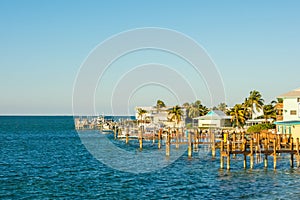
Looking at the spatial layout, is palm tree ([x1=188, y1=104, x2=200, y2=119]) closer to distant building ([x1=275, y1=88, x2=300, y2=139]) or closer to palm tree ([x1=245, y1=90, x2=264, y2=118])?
palm tree ([x1=245, y1=90, x2=264, y2=118])

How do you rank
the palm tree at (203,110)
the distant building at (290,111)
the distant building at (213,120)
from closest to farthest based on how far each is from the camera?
the distant building at (290,111) < the distant building at (213,120) < the palm tree at (203,110)

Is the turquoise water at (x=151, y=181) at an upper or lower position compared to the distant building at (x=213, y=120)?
lower

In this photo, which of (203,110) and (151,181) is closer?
(151,181)

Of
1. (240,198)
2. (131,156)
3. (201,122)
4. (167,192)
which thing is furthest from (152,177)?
(201,122)

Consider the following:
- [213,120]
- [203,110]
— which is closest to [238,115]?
[213,120]

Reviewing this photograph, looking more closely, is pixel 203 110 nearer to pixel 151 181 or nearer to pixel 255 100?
pixel 255 100

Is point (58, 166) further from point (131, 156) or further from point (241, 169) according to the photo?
point (241, 169)

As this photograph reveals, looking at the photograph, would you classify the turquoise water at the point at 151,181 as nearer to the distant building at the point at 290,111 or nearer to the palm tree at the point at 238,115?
the distant building at the point at 290,111

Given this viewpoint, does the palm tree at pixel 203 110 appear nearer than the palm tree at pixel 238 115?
No

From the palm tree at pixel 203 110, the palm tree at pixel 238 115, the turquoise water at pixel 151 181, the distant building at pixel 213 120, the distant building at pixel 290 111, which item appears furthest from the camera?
the palm tree at pixel 203 110

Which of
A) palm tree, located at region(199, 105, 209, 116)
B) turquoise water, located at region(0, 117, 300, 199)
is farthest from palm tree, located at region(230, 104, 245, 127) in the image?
turquoise water, located at region(0, 117, 300, 199)

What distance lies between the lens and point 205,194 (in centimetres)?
3475

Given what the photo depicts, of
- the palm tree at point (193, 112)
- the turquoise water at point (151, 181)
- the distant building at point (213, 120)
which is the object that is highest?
the palm tree at point (193, 112)

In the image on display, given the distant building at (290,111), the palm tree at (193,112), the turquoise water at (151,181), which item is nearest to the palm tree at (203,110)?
the palm tree at (193,112)
